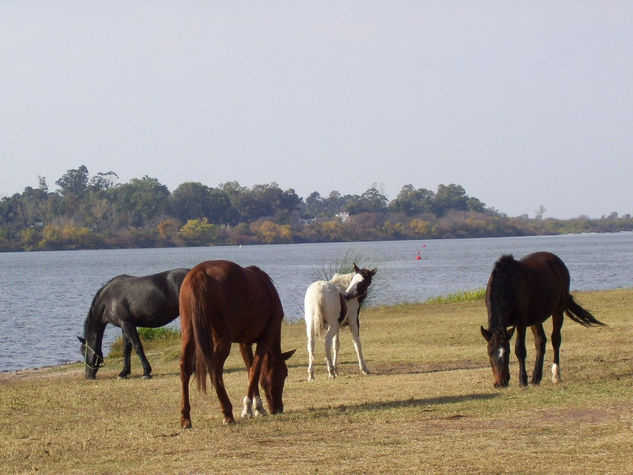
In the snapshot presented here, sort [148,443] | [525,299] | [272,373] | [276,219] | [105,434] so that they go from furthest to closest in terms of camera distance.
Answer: [276,219] → [525,299] → [272,373] → [105,434] → [148,443]

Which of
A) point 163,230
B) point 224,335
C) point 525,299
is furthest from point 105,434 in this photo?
point 163,230

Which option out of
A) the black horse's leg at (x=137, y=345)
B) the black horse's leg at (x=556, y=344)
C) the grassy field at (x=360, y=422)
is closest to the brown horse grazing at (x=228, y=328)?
the grassy field at (x=360, y=422)

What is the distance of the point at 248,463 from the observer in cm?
813

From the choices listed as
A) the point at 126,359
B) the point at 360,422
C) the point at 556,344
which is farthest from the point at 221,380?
the point at 126,359

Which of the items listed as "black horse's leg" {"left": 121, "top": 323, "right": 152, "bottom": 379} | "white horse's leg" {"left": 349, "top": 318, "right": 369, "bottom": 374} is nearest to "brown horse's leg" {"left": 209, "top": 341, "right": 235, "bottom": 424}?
"white horse's leg" {"left": 349, "top": 318, "right": 369, "bottom": 374}

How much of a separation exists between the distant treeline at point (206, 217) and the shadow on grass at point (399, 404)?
5712 inches

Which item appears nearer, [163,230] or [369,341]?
[369,341]

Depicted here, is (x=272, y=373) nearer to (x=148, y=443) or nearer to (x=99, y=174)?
(x=148, y=443)

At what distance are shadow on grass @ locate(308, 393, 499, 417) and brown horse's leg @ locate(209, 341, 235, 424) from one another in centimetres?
103

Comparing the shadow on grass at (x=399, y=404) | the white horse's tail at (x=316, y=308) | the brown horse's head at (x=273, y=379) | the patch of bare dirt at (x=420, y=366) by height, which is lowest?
the patch of bare dirt at (x=420, y=366)

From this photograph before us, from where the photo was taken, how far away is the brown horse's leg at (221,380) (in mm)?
10086

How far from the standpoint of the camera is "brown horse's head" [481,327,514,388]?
12.2m

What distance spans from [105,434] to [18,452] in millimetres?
1094

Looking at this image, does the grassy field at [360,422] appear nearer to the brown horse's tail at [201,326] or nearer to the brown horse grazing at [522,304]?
the brown horse grazing at [522,304]
